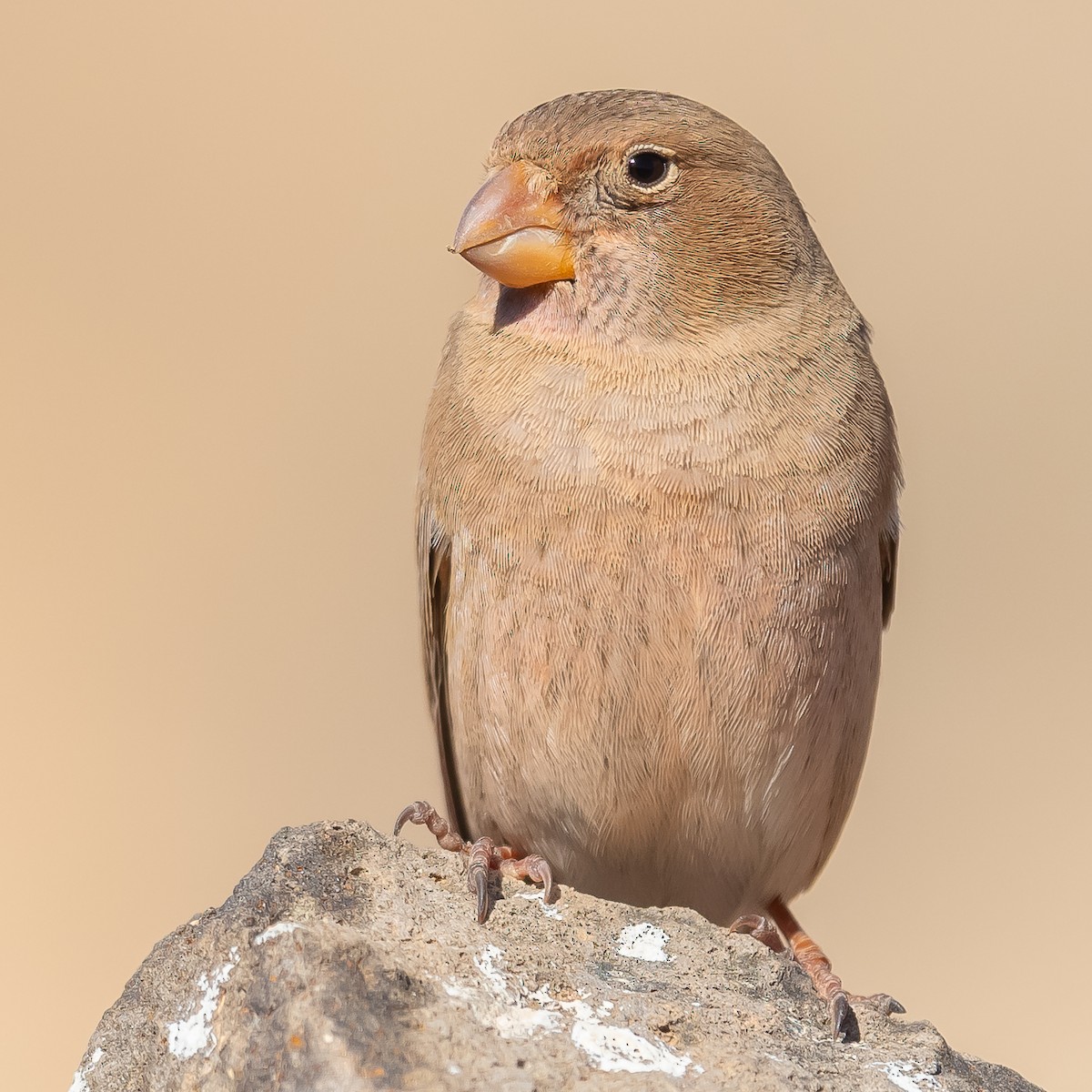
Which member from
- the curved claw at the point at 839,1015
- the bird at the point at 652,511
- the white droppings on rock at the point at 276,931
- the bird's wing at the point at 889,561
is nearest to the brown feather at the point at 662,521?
the bird at the point at 652,511

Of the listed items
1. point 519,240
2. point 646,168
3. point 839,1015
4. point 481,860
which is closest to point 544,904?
point 481,860

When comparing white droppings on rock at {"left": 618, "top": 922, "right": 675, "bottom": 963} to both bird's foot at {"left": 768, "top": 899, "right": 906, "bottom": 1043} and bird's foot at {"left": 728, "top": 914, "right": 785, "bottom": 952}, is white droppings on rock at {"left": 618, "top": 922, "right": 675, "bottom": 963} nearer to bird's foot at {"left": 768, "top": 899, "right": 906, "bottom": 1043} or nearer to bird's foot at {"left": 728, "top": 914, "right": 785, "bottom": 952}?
bird's foot at {"left": 768, "top": 899, "right": 906, "bottom": 1043}

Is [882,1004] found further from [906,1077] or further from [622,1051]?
[622,1051]

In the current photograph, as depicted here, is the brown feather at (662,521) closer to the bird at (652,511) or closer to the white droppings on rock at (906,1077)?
the bird at (652,511)

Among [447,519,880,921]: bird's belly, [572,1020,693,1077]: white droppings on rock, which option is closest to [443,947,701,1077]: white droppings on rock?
[572,1020,693,1077]: white droppings on rock

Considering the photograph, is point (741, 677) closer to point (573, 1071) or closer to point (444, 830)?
point (444, 830)

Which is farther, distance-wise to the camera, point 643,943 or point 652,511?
point 652,511
